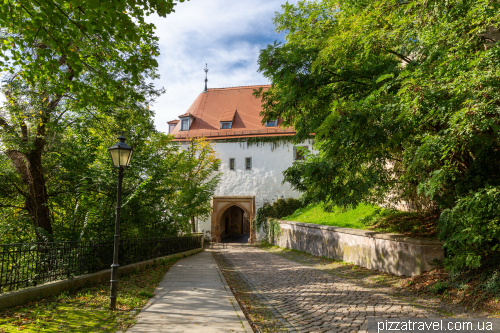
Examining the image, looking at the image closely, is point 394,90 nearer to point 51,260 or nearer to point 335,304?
point 335,304

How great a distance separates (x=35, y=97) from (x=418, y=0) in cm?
846

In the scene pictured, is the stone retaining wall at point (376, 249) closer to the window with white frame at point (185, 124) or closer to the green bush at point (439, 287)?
the green bush at point (439, 287)

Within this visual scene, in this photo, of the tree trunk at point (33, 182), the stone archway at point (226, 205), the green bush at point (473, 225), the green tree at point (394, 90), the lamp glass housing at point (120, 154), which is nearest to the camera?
the green tree at point (394, 90)

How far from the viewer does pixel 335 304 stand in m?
5.57

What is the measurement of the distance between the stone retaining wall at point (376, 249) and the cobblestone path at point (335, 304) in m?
0.93

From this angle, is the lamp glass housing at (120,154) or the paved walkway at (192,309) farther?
the lamp glass housing at (120,154)

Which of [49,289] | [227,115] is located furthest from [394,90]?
[227,115]

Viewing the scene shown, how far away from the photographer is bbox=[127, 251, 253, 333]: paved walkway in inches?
161

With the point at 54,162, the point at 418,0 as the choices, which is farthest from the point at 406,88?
the point at 54,162

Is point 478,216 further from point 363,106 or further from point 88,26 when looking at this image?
point 88,26

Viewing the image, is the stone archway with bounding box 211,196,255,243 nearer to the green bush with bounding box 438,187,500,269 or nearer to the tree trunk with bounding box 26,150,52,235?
the tree trunk with bounding box 26,150,52,235

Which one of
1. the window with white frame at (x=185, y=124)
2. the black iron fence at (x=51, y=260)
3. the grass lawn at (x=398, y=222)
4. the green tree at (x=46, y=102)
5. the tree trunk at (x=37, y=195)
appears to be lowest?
the black iron fence at (x=51, y=260)

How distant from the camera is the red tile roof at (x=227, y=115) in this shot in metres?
27.6

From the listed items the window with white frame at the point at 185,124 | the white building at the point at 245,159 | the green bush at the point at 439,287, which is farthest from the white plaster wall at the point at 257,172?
the green bush at the point at 439,287
